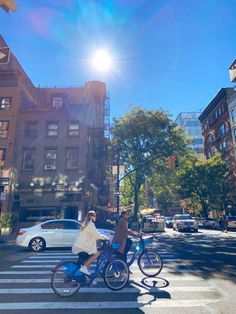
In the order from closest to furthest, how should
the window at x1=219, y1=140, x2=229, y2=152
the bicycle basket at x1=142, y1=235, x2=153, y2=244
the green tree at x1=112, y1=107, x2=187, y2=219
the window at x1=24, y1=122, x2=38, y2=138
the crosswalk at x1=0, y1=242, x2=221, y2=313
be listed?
1. the crosswalk at x1=0, y1=242, x2=221, y2=313
2. the bicycle basket at x1=142, y1=235, x2=153, y2=244
3. the window at x1=24, y1=122, x2=38, y2=138
4. the green tree at x1=112, y1=107, x2=187, y2=219
5. the window at x1=219, y1=140, x2=229, y2=152

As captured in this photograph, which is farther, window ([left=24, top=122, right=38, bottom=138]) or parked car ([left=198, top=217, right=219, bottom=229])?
parked car ([left=198, top=217, right=219, bottom=229])

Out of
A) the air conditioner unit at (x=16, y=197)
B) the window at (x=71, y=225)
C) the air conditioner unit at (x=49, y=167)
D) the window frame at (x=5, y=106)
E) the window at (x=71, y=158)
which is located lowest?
the window at (x=71, y=225)

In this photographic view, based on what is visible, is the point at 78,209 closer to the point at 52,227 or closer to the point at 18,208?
the point at 18,208

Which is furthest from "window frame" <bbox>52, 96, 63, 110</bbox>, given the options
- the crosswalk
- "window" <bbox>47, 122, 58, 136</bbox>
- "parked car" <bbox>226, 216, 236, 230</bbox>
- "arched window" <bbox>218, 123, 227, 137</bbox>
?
"arched window" <bbox>218, 123, 227, 137</bbox>

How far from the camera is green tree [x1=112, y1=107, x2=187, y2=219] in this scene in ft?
104

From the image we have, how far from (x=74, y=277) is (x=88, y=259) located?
48 cm

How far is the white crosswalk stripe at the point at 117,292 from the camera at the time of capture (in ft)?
17.4

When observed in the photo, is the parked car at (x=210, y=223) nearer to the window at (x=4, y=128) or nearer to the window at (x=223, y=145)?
the window at (x=223, y=145)

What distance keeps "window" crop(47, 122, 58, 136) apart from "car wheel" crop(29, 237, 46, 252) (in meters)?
15.9

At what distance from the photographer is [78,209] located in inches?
997

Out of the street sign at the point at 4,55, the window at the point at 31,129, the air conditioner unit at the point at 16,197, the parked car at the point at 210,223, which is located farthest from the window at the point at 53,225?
the parked car at the point at 210,223

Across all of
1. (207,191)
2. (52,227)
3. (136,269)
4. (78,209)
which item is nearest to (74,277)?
(136,269)

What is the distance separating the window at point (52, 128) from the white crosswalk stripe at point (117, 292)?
797 inches

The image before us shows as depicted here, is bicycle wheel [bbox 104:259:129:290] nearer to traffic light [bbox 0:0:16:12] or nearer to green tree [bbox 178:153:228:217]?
traffic light [bbox 0:0:16:12]
